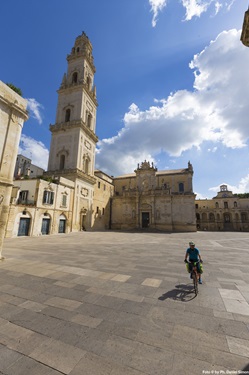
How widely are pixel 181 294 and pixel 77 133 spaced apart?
3124 cm

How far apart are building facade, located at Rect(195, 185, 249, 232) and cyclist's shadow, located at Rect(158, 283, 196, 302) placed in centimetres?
5996

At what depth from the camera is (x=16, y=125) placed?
887 centimetres

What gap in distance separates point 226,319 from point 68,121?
3546cm

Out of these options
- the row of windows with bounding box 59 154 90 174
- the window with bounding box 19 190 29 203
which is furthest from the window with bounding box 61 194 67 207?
the row of windows with bounding box 59 154 90 174

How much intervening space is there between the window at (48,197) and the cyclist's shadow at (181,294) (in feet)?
68.6

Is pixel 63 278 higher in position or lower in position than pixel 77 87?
lower

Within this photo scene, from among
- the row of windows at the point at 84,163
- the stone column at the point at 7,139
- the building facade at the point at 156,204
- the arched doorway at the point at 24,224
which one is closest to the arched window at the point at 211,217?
the building facade at the point at 156,204

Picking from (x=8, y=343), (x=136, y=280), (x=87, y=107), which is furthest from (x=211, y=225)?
(x=8, y=343)

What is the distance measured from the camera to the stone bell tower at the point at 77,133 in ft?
99.6

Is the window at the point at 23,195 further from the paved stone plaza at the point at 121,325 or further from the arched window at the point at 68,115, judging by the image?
the arched window at the point at 68,115

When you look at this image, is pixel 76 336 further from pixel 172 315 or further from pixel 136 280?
pixel 136 280

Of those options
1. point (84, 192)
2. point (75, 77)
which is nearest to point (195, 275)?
point (84, 192)

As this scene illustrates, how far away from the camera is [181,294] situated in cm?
470

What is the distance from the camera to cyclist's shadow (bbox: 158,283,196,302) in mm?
4448
